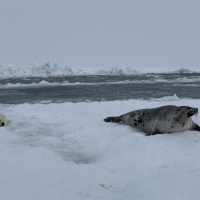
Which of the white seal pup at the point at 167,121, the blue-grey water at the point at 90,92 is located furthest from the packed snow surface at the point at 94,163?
the blue-grey water at the point at 90,92

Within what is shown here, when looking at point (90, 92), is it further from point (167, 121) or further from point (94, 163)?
point (94, 163)

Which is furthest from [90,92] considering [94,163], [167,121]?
[94,163]

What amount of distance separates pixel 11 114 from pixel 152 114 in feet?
11.3

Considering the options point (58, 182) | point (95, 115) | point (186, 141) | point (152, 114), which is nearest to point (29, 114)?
point (95, 115)

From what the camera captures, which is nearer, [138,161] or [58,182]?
[58,182]

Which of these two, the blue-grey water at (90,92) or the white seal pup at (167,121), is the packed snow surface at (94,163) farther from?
the blue-grey water at (90,92)

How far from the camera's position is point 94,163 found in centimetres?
381

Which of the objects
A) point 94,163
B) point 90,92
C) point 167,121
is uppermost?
point 167,121

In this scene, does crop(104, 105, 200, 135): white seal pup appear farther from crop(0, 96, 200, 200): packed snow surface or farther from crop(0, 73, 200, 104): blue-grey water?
crop(0, 73, 200, 104): blue-grey water

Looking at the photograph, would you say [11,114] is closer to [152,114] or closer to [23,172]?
[152,114]

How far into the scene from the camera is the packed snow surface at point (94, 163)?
2850 mm

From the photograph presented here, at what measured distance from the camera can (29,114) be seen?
24.3 feet

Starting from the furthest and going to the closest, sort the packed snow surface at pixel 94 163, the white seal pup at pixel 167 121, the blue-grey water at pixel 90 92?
the blue-grey water at pixel 90 92 → the white seal pup at pixel 167 121 → the packed snow surface at pixel 94 163

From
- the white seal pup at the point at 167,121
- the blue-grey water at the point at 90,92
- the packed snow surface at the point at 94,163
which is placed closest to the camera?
the packed snow surface at the point at 94,163
